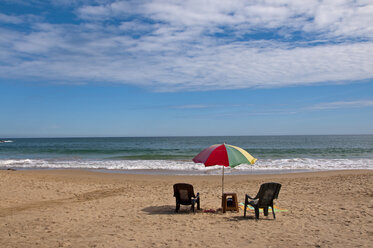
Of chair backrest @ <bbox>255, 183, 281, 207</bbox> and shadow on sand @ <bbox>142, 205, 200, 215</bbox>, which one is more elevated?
chair backrest @ <bbox>255, 183, 281, 207</bbox>

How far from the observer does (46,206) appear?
810cm

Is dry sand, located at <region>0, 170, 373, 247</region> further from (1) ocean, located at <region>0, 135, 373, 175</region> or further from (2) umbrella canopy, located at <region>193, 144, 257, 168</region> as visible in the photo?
(1) ocean, located at <region>0, 135, 373, 175</region>

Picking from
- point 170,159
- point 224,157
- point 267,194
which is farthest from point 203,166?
point 267,194

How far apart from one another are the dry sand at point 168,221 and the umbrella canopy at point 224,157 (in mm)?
1245

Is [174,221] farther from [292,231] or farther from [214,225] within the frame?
[292,231]

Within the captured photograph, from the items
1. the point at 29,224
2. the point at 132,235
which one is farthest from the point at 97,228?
the point at 29,224

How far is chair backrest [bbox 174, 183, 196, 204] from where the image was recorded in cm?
727

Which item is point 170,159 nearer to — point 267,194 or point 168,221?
point 168,221

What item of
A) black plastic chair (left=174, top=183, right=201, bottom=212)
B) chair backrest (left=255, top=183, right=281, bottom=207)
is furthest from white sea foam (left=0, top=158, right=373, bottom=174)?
→ chair backrest (left=255, top=183, right=281, bottom=207)

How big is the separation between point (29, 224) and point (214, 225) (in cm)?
382

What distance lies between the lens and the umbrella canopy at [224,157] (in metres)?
6.72

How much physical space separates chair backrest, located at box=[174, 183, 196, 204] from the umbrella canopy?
0.80 metres

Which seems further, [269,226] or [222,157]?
[222,157]

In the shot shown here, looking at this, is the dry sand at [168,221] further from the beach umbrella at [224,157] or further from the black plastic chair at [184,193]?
the beach umbrella at [224,157]
